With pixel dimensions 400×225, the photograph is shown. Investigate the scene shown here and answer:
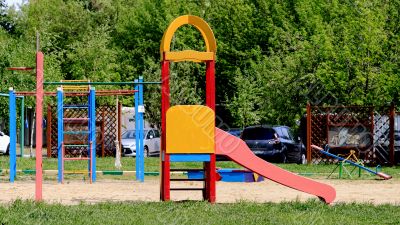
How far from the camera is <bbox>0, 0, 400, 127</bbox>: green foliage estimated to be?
2791 cm

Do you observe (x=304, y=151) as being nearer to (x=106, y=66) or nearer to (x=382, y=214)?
(x=106, y=66)

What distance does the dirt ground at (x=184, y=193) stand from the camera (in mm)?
14242

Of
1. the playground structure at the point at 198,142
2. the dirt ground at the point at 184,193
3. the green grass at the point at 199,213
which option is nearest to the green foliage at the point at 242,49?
the dirt ground at the point at 184,193

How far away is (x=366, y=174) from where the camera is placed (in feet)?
72.4

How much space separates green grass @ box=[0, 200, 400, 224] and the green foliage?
50.9ft

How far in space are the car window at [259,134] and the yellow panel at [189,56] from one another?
15.1 m

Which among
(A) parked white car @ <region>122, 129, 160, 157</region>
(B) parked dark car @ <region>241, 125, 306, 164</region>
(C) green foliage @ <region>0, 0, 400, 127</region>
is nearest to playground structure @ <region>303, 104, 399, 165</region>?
(C) green foliage @ <region>0, 0, 400, 127</region>

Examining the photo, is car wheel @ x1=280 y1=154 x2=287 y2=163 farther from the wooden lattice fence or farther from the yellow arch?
the yellow arch

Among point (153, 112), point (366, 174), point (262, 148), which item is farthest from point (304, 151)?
point (153, 112)

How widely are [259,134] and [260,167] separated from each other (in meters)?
15.1

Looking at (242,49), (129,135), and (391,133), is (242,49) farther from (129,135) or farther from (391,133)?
(391,133)

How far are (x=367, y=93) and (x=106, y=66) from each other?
57.8 feet

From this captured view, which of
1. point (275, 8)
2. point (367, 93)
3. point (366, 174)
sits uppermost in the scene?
point (275, 8)

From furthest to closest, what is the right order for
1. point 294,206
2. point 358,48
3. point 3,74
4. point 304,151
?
point 3,74 → point 304,151 → point 358,48 → point 294,206
